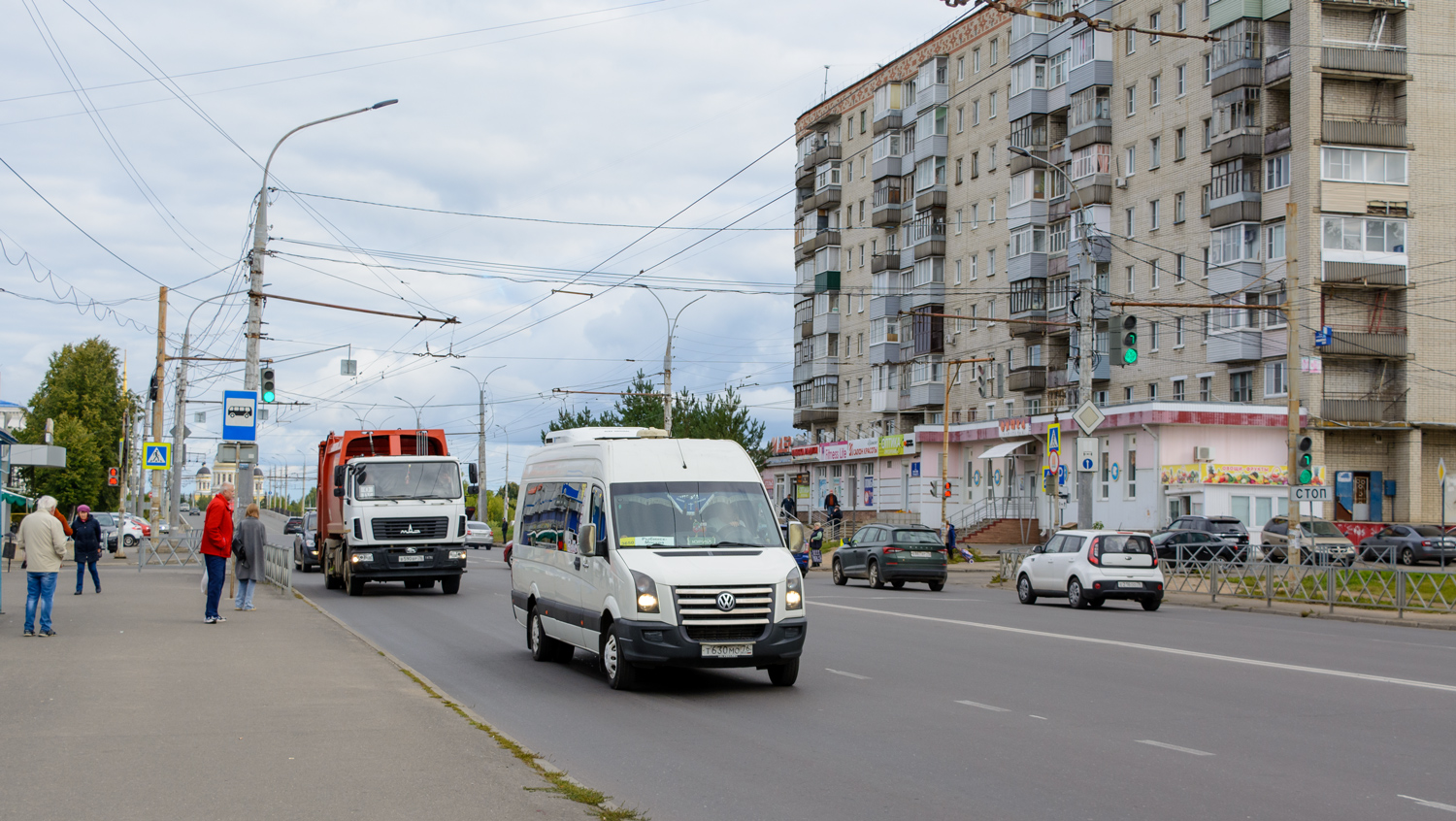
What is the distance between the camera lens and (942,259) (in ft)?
233

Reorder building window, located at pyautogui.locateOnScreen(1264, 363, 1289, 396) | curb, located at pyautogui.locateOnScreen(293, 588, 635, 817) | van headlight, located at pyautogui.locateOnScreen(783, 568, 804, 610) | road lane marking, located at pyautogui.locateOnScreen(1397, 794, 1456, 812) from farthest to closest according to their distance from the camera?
1. building window, located at pyautogui.locateOnScreen(1264, 363, 1289, 396)
2. van headlight, located at pyautogui.locateOnScreen(783, 568, 804, 610)
3. road lane marking, located at pyautogui.locateOnScreen(1397, 794, 1456, 812)
4. curb, located at pyautogui.locateOnScreen(293, 588, 635, 817)

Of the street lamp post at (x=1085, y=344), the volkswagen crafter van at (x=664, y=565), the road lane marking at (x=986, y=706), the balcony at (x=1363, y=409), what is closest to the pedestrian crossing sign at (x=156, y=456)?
the street lamp post at (x=1085, y=344)

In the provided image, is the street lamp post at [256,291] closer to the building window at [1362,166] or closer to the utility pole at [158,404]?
the utility pole at [158,404]

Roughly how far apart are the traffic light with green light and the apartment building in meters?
9.71

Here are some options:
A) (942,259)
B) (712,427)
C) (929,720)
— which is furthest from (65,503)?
(929,720)

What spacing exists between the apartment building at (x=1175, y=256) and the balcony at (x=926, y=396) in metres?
0.13

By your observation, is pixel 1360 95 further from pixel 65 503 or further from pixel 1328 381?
pixel 65 503

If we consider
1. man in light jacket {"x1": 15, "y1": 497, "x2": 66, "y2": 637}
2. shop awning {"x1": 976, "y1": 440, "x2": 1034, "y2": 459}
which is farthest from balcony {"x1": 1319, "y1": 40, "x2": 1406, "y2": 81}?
man in light jacket {"x1": 15, "y1": 497, "x2": 66, "y2": 637}

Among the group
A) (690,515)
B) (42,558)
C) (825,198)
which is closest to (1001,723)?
(690,515)

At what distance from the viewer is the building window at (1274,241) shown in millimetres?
49531

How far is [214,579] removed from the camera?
59.2 ft

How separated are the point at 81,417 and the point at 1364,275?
62512mm

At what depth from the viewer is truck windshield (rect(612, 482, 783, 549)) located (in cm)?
1291

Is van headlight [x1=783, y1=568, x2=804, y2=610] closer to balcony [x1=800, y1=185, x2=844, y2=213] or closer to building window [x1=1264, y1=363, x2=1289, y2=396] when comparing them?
building window [x1=1264, y1=363, x2=1289, y2=396]
